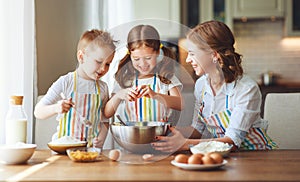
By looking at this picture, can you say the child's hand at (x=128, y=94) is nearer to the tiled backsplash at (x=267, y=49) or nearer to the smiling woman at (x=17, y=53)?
the smiling woman at (x=17, y=53)

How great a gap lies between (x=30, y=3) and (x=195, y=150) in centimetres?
124

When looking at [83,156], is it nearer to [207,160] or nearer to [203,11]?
[207,160]

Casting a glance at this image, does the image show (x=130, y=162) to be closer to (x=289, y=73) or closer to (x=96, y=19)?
(x=96, y=19)

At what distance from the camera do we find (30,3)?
7.32ft

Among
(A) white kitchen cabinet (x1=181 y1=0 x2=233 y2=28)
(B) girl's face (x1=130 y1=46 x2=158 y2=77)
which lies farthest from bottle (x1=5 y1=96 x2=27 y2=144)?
(A) white kitchen cabinet (x1=181 y1=0 x2=233 y2=28)

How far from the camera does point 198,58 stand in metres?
1.79

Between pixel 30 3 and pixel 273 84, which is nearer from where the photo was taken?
pixel 30 3

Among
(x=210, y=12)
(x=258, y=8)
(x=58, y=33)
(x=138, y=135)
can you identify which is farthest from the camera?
(x=210, y=12)

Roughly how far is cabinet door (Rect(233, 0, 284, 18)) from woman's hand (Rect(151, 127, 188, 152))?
9.46 ft

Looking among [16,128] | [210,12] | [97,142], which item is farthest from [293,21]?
[16,128]

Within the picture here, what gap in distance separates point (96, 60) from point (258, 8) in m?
2.84

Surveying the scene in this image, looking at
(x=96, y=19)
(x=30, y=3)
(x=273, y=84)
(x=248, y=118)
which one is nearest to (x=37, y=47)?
(x=30, y=3)

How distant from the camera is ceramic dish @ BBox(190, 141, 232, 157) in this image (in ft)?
4.79

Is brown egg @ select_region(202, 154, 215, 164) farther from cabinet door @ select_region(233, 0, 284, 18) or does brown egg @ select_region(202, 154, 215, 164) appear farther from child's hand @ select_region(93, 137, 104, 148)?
cabinet door @ select_region(233, 0, 284, 18)
